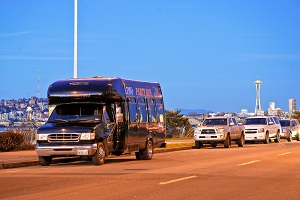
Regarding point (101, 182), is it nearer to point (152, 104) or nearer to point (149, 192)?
point (149, 192)

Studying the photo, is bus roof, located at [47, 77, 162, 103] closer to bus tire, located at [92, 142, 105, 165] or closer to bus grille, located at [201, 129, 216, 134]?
bus tire, located at [92, 142, 105, 165]

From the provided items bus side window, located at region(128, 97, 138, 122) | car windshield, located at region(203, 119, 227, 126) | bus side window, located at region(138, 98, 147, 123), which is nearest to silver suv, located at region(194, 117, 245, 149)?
car windshield, located at region(203, 119, 227, 126)

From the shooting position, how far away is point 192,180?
1838cm

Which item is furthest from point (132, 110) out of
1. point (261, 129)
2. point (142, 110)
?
point (261, 129)

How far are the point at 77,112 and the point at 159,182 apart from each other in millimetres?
9234

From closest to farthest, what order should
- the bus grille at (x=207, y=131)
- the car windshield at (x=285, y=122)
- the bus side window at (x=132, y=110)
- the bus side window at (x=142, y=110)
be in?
the bus side window at (x=132, y=110) < the bus side window at (x=142, y=110) < the bus grille at (x=207, y=131) < the car windshield at (x=285, y=122)

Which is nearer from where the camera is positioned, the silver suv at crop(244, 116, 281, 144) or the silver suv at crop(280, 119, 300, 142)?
the silver suv at crop(244, 116, 281, 144)

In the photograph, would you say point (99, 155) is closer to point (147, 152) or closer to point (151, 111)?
point (147, 152)

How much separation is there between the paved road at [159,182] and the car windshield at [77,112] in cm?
266

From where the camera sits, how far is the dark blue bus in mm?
25281

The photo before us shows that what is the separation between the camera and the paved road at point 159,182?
15.2 m

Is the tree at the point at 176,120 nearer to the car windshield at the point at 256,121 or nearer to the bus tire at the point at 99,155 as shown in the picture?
the car windshield at the point at 256,121

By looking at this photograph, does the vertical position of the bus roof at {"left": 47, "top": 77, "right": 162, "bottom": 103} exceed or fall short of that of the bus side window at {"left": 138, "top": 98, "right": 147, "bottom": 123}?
it exceeds it

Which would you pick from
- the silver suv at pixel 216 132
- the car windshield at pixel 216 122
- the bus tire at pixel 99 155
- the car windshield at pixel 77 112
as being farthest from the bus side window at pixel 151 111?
the car windshield at pixel 216 122
